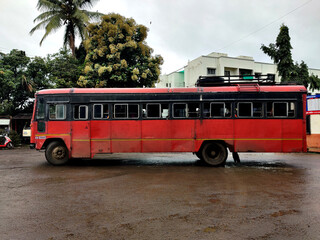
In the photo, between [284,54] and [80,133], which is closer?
[80,133]

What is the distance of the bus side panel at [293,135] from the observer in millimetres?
10320

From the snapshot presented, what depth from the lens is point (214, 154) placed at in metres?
10.7

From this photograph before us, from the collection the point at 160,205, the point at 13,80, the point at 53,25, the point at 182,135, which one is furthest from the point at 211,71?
the point at 160,205

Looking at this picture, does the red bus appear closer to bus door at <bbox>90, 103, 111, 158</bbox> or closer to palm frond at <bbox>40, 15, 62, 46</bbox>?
bus door at <bbox>90, 103, 111, 158</bbox>

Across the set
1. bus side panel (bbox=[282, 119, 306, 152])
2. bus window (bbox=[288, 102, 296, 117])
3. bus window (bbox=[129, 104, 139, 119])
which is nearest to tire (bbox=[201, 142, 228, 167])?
bus side panel (bbox=[282, 119, 306, 152])

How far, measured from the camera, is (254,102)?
10.5 metres

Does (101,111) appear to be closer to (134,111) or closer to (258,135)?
(134,111)

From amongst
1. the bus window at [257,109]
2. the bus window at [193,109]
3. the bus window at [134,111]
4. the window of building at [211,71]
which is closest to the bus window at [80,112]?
the bus window at [134,111]

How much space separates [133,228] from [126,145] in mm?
6633

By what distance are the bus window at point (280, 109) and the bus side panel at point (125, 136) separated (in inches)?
221

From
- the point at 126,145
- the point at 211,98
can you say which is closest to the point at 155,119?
the point at 126,145

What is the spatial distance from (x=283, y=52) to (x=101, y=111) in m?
20.1

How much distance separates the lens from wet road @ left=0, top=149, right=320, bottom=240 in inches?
160

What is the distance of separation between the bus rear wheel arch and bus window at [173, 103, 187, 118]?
5.08 feet
